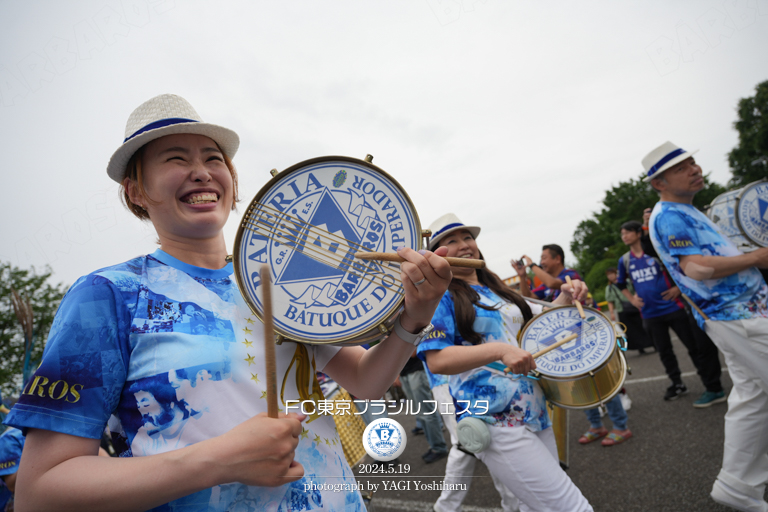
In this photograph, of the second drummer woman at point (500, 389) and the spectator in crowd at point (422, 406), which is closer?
the second drummer woman at point (500, 389)

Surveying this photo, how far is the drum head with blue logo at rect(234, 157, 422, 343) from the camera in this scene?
→ 1.28 m

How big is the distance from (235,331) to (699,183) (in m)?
3.50

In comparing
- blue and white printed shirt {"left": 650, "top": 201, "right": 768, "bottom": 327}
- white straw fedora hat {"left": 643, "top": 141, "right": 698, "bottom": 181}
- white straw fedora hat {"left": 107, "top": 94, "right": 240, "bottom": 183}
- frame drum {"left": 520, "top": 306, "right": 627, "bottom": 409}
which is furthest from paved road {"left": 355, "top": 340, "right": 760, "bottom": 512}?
white straw fedora hat {"left": 643, "top": 141, "right": 698, "bottom": 181}

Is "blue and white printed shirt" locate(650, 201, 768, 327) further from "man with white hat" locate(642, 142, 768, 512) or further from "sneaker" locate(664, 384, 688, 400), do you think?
"sneaker" locate(664, 384, 688, 400)

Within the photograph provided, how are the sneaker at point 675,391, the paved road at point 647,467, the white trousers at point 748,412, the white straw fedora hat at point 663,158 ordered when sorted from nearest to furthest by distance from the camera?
1. the white trousers at point 748,412
2. the paved road at point 647,467
3. the white straw fedora hat at point 663,158
4. the sneaker at point 675,391

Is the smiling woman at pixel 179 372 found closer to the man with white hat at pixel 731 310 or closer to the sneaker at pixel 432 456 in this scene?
the man with white hat at pixel 731 310

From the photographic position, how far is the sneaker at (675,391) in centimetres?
537

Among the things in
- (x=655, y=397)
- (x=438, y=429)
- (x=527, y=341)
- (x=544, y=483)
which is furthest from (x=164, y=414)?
(x=655, y=397)

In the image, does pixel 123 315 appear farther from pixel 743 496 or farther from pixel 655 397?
pixel 655 397

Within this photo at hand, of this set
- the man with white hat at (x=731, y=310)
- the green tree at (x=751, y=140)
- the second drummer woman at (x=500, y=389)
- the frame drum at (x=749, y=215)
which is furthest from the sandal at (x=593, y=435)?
the green tree at (x=751, y=140)

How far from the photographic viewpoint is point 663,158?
11.1 ft

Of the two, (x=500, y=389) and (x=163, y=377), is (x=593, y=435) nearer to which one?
(x=500, y=389)

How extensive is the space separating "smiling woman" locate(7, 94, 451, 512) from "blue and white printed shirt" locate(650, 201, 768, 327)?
2.60m

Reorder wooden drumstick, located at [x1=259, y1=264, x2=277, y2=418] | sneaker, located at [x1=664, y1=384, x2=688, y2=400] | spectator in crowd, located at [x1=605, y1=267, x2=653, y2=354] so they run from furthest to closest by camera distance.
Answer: spectator in crowd, located at [x1=605, y1=267, x2=653, y2=354] < sneaker, located at [x1=664, y1=384, x2=688, y2=400] < wooden drumstick, located at [x1=259, y1=264, x2=277, y2=418]
